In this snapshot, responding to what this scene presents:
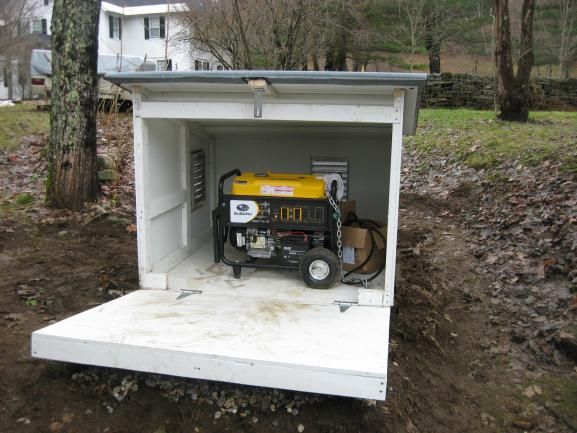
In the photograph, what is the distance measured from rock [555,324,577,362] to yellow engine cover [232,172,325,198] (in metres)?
2.18

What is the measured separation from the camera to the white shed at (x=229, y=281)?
3.04 metres

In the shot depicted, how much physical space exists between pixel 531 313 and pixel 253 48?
354 inches

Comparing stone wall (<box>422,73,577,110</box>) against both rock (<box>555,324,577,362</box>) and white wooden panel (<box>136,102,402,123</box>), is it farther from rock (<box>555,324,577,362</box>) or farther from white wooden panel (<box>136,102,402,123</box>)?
white wooden panel (<box>136,102,402,123</box>)

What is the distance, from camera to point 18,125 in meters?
13.0

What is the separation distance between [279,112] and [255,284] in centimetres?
150

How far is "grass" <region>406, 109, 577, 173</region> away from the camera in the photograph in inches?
333

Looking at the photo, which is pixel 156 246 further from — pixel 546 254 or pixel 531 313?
pixel 546 254

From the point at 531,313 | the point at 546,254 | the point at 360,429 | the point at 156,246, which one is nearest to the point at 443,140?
the point at 546,254

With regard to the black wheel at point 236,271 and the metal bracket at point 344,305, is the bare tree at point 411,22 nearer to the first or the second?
the black wheel at point 236,271

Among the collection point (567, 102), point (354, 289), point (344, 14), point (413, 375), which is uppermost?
point (344, 14)

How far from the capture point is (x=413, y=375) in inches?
154

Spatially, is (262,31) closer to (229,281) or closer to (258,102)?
(229,281)

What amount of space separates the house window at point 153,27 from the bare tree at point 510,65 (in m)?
25.6

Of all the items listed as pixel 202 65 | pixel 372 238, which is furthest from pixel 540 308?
pixel 202 65
